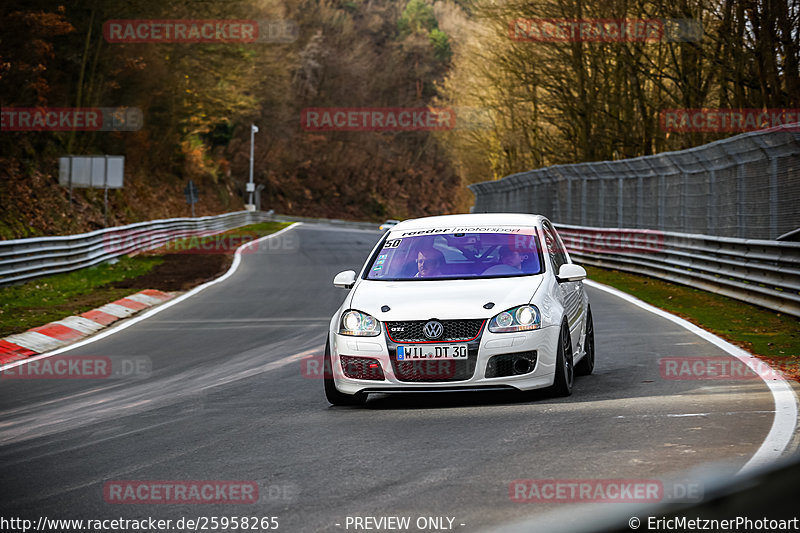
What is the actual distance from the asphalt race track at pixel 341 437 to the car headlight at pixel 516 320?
625 mm

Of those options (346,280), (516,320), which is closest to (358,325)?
(346,280)

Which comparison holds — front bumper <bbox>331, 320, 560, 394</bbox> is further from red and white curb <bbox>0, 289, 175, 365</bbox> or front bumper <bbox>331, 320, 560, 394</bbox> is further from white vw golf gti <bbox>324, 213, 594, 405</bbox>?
red and white curb <bbox>0, 289, 175, 365</bbox>

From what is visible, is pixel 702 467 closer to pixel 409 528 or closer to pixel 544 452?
pixel 544 452

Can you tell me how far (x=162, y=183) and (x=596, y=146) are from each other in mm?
29321

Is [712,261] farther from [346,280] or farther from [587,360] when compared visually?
[346,280]

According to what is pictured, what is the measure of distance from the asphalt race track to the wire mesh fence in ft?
18.5

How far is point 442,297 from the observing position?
8.11m

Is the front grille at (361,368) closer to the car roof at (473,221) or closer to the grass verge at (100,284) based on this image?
the car roof at (473,221)

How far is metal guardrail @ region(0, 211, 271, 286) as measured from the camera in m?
19.8

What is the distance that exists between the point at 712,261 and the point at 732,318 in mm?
4279

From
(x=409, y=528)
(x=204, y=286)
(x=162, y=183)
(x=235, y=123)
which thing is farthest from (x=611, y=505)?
(x=235, y=123)

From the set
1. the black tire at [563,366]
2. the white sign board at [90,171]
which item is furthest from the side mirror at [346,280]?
the white sign board at [90,171]

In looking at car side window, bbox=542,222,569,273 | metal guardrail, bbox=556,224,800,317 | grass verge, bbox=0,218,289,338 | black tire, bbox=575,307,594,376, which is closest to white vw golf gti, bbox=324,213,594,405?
car side window, bbox=542,222,569,273

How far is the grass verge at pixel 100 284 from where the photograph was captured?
54.6ft
